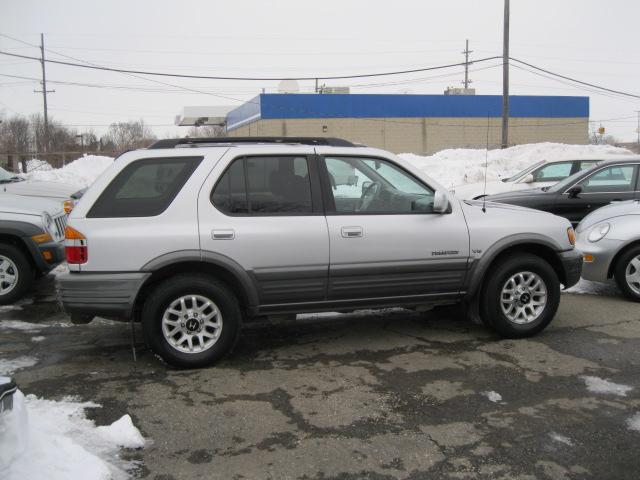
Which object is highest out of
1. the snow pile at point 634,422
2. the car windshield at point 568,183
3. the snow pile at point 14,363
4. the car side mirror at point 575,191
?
the car windshield at point 568,183

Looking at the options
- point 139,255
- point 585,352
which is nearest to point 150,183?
point 139,255

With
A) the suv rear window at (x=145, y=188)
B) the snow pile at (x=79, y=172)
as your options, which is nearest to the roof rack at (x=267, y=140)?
the suv rear window at (x=145, y=188)

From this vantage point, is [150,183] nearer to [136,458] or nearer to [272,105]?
[136,458]

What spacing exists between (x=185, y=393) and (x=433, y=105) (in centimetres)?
4113

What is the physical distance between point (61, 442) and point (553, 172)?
11.4 metres

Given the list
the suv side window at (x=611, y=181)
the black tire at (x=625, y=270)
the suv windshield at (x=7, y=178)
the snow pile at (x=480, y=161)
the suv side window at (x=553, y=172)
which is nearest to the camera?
the black tire at (x=625, y=270)

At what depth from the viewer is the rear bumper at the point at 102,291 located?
14.8 ft

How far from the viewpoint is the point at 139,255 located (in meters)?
4.54

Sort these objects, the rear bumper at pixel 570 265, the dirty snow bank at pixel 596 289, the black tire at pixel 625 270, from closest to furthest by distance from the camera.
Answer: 1. the rear bumper at pixel 570 265
2. the black tire at pixel 625 270
3. the dirty snow bank at pixel 596 289

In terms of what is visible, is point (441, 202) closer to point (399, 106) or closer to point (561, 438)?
point (561, 438)

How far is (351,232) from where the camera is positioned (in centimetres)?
493

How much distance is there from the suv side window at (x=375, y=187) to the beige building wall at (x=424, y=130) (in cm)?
3382

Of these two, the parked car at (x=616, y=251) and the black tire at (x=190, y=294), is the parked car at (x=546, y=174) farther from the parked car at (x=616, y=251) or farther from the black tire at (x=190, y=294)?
the black tire at (x=190, y=294)

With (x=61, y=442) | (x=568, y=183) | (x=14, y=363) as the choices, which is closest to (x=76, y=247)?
(x=14, y=363)
